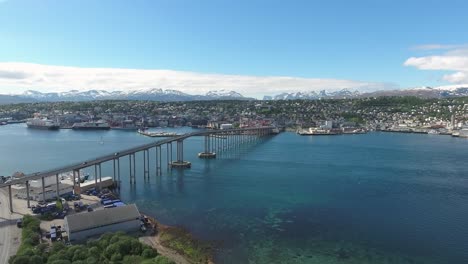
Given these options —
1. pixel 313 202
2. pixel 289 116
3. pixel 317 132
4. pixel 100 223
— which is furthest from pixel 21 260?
pixel 289 116

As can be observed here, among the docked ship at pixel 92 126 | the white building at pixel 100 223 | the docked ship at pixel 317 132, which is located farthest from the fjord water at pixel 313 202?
the docked ship at pixel 92 126

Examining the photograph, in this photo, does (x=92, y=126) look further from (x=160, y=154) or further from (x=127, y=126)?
(x=160, y=154)

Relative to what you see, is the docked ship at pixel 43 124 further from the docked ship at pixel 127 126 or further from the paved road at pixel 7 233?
the paved road at pixel 7 233

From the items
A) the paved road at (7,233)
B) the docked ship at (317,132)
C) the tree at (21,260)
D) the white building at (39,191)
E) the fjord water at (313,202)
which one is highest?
the tree at (21,260)

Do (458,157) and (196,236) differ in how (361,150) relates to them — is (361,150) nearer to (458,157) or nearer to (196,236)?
(458,157)

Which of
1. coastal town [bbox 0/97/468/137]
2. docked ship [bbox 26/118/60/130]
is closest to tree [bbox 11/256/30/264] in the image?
coastal town [bbox 0/97/468/137]

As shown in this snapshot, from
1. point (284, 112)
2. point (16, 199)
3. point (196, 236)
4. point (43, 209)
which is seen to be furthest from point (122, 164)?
point (284, 112)

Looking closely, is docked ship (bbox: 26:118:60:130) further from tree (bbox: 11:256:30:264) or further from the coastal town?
tree (bbox: 11:256:30:264)
